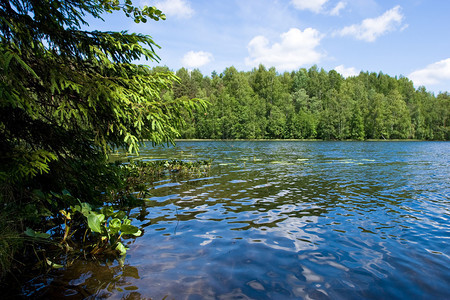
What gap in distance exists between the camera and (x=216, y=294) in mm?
3775

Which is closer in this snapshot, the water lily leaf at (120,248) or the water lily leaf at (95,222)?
the water lily leaf at (95,222)

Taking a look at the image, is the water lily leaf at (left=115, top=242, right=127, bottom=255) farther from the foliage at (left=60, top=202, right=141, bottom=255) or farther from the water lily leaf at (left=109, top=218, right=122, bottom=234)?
the water lily leaf at (left=109, top=218, right=122, bottom=234)

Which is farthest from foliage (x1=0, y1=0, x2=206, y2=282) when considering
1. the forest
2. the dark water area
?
the forest

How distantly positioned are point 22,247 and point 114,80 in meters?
3.17

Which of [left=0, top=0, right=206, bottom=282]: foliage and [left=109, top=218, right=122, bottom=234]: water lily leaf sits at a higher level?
[left=0, top=0, right=206, bottom=282]: foliage

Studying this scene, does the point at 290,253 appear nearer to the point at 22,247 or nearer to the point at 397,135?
the point at 22,247

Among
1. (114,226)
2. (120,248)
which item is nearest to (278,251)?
(120,248)

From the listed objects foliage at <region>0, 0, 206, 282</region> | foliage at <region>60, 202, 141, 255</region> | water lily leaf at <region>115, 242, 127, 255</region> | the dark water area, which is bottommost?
the dark water area

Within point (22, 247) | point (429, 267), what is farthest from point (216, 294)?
point (429, 267)

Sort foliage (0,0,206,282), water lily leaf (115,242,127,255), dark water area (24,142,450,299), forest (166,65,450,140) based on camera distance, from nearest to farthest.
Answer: dark water area (24,142,450,299), foliage (0,0,206,282), water lily leaf (115,242,127,255), forest (166,65,450,140)

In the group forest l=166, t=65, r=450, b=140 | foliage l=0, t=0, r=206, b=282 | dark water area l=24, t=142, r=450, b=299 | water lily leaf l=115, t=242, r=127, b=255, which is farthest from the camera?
forest l=166, t=65, r=450, b=140

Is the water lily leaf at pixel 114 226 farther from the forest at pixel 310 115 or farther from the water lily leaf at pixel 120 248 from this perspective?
the forest at pixel 310 115

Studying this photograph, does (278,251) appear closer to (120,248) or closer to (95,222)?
(120,248)

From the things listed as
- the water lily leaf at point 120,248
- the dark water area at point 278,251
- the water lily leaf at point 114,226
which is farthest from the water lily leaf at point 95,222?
the dark water area at point 278,251
